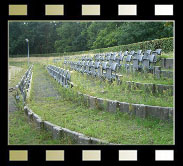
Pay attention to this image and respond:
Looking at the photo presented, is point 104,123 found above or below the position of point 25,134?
above

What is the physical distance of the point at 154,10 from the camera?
3.15 m

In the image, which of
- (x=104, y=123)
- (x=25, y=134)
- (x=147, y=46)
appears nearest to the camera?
(x=25, y=134)

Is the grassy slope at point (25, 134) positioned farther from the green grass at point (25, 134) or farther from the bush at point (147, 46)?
the bush at point (147, 46)

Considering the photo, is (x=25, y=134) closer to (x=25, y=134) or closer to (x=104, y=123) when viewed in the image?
(x=25, y=134)

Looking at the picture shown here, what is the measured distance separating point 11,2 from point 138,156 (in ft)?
7.10

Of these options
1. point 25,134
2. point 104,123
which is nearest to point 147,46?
point 104,123

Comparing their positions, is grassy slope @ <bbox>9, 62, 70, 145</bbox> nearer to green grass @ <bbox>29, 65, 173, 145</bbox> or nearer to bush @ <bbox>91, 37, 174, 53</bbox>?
green grass @ <bbox>29, 65, 173, 145</bbox>

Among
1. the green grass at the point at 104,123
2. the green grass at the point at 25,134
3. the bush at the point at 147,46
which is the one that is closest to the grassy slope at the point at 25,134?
the green grass at the point at 25,134

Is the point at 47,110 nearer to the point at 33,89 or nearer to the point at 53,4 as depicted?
the point at 33,89

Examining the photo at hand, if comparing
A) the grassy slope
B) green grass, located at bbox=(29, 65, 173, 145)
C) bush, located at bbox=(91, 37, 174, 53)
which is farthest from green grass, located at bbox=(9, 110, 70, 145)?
bush, located at bbox=(91, 37, 174, 53)

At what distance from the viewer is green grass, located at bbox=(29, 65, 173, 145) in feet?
12.6

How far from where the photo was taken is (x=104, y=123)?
177 inches

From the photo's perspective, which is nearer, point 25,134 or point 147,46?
point 25,134
